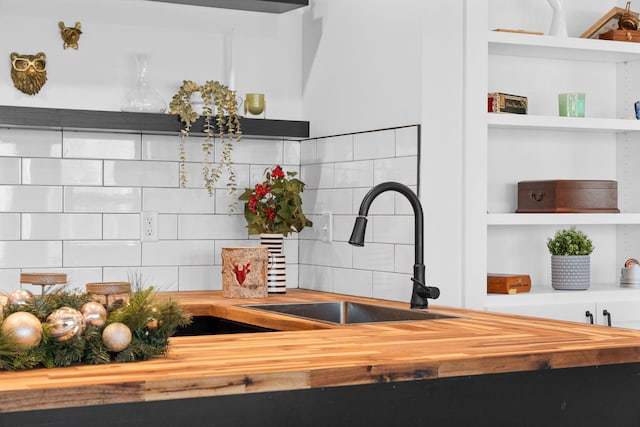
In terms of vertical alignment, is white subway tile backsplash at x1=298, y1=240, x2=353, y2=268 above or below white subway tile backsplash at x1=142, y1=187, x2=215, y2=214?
below

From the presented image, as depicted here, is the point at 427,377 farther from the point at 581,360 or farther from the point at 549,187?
the point at 549,187

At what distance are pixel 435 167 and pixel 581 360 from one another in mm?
1299

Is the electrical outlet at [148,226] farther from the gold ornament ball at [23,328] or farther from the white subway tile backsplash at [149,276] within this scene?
the gold ornament ball at [23,328]

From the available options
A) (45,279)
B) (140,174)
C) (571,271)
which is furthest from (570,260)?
(45,279)

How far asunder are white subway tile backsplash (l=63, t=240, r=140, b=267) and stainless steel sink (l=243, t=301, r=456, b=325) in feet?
2.40

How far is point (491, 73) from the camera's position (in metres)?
3.81

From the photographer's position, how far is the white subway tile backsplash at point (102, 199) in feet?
12.8

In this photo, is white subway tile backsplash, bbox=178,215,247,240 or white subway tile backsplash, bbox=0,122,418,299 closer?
white subway tile backsplash, bbox=0,122,418,299

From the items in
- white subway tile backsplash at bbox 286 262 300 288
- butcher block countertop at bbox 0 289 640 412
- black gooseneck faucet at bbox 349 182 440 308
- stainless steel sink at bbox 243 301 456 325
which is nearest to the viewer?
butcher block countertop at bbox 0 289 640 412

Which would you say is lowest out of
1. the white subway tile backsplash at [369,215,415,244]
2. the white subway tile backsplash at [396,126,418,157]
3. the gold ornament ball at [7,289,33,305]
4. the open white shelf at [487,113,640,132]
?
the gold ornament ball at [7,289,33,305]

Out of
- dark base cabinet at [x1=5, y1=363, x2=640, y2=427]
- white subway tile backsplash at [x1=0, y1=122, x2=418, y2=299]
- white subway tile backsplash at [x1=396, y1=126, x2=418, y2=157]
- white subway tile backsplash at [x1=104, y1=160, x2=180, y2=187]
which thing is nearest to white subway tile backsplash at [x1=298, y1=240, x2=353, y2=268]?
white subway tile backsplash at [x1=0, y1=122, x2=418, y2=299]

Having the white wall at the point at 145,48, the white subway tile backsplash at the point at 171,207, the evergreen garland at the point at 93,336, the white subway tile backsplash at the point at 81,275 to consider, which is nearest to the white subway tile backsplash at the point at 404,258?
the white subway tile backsplash at the point at 171,207

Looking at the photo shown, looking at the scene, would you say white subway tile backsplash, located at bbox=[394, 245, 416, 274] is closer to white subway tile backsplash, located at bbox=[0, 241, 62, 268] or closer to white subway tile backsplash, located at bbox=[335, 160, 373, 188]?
white subway tile backsplash, located at bbox=[335, 160, 373, 188]

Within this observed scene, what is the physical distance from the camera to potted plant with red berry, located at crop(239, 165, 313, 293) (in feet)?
13.1
